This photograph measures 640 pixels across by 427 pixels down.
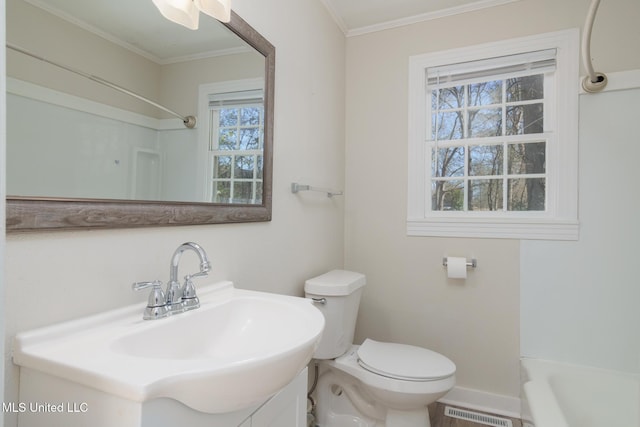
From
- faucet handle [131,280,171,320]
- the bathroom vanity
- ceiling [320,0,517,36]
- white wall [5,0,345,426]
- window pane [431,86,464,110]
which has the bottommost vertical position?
the bathroom vanity

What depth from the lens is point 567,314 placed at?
1789mm

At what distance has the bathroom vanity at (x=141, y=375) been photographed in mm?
537

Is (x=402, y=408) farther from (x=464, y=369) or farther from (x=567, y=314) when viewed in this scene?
(x=567, y=314)

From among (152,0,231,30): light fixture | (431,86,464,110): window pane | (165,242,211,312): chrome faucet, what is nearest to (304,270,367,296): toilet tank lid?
(165,242,211,312): chrome faucet

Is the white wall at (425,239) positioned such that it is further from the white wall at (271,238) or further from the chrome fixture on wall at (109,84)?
the chrome fixture on wall at (109,84)

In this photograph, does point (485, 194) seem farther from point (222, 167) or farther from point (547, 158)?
point (222, 167)

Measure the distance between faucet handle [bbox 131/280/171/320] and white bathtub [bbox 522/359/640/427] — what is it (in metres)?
1.53

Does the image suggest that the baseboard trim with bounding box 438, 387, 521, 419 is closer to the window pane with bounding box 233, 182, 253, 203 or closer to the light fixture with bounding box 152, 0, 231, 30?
the window pane with bounding box 233, 182, 253, 203

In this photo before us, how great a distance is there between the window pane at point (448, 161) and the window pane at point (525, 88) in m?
0.42

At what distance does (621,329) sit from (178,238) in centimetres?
221

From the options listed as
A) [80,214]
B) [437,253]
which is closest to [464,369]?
[437,253]

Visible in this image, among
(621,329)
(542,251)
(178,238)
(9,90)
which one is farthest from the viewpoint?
(542,251)

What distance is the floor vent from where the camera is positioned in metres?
1.79

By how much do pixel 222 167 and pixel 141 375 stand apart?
30.7 inches
